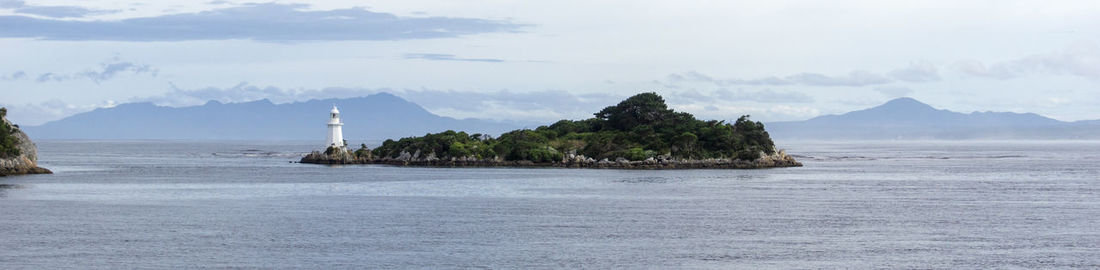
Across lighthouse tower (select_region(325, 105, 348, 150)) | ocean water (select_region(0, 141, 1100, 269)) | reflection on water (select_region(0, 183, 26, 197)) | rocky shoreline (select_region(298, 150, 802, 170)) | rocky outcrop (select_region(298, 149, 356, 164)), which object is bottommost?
ocean water (select_region(0, 141, 1100, 269))

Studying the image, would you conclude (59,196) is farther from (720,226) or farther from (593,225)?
(720,226)

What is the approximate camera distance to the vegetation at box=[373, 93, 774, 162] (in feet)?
381

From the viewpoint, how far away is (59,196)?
66438 millimetres

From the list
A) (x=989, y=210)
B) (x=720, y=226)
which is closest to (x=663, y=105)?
(x=989, y=210)

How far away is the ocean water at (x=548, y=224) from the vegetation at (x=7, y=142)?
11.4 feet

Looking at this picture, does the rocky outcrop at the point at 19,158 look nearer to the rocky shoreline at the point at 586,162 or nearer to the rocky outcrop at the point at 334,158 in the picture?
the rocky outcrop at the point at 334,158

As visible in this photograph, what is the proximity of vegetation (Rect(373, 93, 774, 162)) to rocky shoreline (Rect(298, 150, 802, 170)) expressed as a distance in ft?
3.03

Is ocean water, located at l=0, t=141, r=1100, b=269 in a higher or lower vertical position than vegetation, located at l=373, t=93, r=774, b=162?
lower

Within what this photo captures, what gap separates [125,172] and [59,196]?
39.3m

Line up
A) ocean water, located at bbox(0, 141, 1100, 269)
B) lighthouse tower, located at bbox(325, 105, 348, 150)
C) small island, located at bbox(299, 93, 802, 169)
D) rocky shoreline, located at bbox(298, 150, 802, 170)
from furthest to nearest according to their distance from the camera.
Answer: lighthouse tower, located at bbox(325, 105, 348, 150) < small island, located at bbox(299, 93, 802, 169) < rocky shoreline, located at bbox(298, 150, 802, 170) < ocean water, located at bbox(0, 141, 1100, 269)

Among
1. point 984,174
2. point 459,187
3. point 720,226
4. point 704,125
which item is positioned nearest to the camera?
point 720,226

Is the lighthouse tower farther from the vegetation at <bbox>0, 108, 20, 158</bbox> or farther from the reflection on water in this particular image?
the reflection on water

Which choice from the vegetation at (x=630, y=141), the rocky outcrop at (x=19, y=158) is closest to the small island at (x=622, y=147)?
the vegetation at (x=630, y=141)

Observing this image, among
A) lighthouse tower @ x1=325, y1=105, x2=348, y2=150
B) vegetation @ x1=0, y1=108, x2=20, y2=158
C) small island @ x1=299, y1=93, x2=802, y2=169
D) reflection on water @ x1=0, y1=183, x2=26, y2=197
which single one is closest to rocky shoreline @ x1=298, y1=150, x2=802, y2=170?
small island @ x1=299, y1=93, x2=802, y2=169
